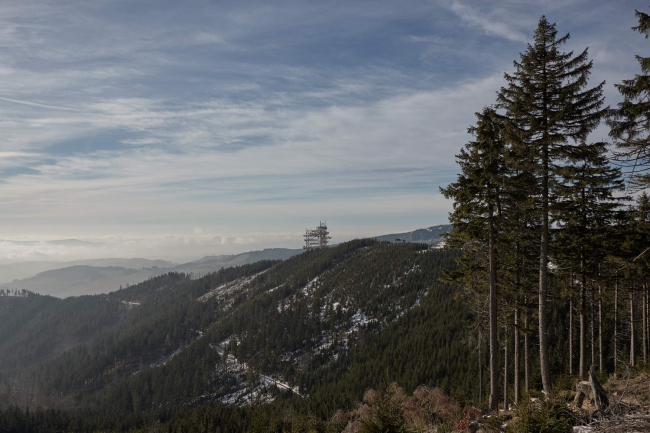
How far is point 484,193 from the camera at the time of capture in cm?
1795

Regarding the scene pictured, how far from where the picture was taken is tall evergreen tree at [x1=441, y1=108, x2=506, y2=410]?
57.2 ft

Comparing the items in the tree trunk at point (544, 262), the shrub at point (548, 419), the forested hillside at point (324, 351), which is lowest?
the forested hillside at point (324, 351)

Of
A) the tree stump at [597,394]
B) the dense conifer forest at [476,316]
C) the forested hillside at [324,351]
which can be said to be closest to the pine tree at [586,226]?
the dense conifer forest at [476,316]

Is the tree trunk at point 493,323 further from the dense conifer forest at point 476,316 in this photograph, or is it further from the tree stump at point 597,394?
the tree stump at point 597,394

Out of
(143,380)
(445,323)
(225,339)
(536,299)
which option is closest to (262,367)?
(225,339)

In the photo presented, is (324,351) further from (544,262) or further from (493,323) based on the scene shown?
(544,262)

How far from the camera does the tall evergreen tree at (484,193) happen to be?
17.4 meters

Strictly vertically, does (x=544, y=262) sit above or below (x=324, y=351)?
above

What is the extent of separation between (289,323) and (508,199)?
527ft

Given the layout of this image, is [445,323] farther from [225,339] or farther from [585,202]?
[225,339]

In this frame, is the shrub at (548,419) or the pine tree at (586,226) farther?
the pine tree at (586,226)

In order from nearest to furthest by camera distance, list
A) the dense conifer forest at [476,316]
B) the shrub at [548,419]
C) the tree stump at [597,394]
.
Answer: the shrub at [548,419], the tree stump at [597,394], the dense conifer forest at [476,316]

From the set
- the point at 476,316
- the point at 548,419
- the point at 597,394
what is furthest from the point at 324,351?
the point at 548,419

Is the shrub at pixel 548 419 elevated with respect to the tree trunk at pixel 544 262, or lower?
lower
